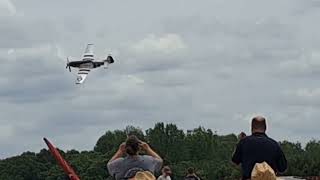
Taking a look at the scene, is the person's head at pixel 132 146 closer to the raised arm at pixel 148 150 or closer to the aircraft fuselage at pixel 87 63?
A: the raised arm at pixel 148 150

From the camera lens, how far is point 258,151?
11398 mm

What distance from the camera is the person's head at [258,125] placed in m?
11.5

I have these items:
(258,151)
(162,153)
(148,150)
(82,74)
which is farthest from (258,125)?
(162,153)

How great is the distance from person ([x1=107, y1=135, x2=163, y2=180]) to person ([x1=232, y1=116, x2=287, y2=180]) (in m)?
1.10

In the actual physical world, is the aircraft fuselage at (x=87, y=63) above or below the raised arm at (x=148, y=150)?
above

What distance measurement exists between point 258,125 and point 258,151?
0.29 meters

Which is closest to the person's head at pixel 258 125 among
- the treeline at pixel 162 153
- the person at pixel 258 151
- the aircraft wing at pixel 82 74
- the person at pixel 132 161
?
the person at pixel 258 151

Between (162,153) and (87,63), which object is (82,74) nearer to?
(87,63)

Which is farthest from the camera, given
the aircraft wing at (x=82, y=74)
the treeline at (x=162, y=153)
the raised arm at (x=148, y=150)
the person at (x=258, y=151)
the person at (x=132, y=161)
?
the treeline at (x=162, y=153)

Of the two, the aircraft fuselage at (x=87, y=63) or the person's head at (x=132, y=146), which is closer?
the person's head at (x=132, y=146)

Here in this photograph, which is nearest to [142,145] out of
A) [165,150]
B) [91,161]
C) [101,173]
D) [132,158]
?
[132,158]

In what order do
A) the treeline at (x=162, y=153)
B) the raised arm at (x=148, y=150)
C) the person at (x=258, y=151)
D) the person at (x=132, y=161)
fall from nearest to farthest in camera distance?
the person at (x=258, y=151) → the person at (x=132, y=161) → the raised arm at (x=148, y=150) → the treeline at (x=162, y=153)

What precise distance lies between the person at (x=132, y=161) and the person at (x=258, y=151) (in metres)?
1.10

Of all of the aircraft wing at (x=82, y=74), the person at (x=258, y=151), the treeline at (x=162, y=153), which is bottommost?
the person at (x=258, y=151)
